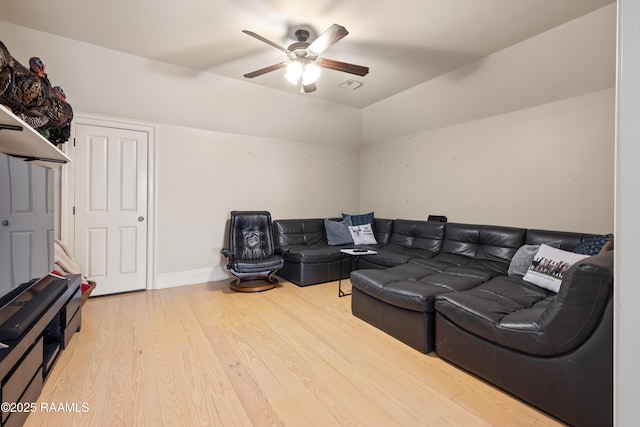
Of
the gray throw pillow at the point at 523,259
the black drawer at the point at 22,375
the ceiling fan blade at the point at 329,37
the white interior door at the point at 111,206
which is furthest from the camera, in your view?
the white interior door at the point at 111,206

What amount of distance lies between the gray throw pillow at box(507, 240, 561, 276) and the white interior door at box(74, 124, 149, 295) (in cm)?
429

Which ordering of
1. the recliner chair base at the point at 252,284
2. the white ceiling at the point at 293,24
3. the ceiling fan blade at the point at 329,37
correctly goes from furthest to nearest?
the recliner chair base at the point at 252,284 < the white ceiling at the point at 293,24 < the ceiling fan blade at the point at 329,37

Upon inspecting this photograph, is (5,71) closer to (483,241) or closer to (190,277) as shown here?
(190,277)

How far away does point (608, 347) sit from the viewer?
1.28 meters

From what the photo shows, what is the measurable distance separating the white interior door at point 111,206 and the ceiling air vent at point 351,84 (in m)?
2.69

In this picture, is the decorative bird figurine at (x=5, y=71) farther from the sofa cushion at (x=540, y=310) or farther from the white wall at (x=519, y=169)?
the white wall at (x=519, y=169)

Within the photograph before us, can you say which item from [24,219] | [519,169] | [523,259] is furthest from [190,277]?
[519,169]

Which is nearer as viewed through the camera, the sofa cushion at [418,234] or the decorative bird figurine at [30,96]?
the decorative bird figurine at [30,96]

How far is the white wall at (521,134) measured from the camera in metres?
2.64

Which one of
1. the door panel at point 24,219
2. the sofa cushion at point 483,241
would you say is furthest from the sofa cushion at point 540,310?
the door panel at point 24,219

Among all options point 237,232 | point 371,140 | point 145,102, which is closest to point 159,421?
point 237,232

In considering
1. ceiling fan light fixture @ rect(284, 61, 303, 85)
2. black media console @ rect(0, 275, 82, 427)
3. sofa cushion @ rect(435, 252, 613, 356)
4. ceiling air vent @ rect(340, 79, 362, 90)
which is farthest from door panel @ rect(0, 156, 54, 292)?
ceiling air vent @ rect(340, 79, 362, 90)

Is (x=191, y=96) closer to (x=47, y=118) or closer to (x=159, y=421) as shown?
(x=47, y=118)

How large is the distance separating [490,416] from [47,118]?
3.44 m
